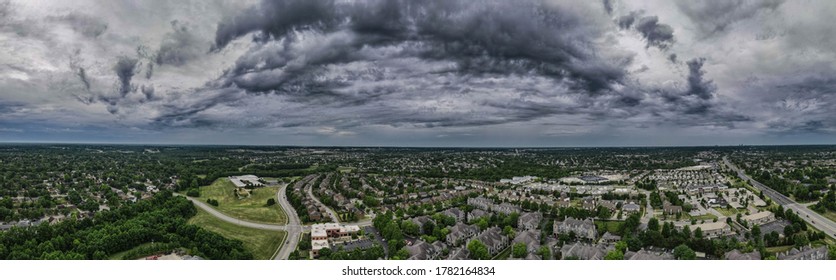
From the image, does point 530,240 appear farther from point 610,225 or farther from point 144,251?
point 144,251

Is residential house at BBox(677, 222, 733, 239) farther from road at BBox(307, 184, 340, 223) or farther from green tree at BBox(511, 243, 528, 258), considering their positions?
road at BBox(307, 184, 340, 223)

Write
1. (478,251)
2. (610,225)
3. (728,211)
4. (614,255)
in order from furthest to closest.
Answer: (728,211), (610,225), (478,251), (614,255)

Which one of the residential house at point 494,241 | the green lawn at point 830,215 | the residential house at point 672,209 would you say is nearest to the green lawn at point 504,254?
the residential house at point 494,241

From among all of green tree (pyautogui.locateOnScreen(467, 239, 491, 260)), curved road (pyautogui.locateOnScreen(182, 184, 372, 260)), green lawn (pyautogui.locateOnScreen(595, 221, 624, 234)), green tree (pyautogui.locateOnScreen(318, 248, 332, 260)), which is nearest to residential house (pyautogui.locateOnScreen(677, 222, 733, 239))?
green lawn (pyautogui.locateOnScreen(595, 221, 624, 234))

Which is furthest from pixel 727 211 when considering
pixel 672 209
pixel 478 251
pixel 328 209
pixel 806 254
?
pixel 328 209

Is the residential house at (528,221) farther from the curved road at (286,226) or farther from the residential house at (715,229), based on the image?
the curved road at (286,226)

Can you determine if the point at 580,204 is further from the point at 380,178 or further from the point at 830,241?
the point at 380,178

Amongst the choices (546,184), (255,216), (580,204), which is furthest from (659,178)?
(255,216)
